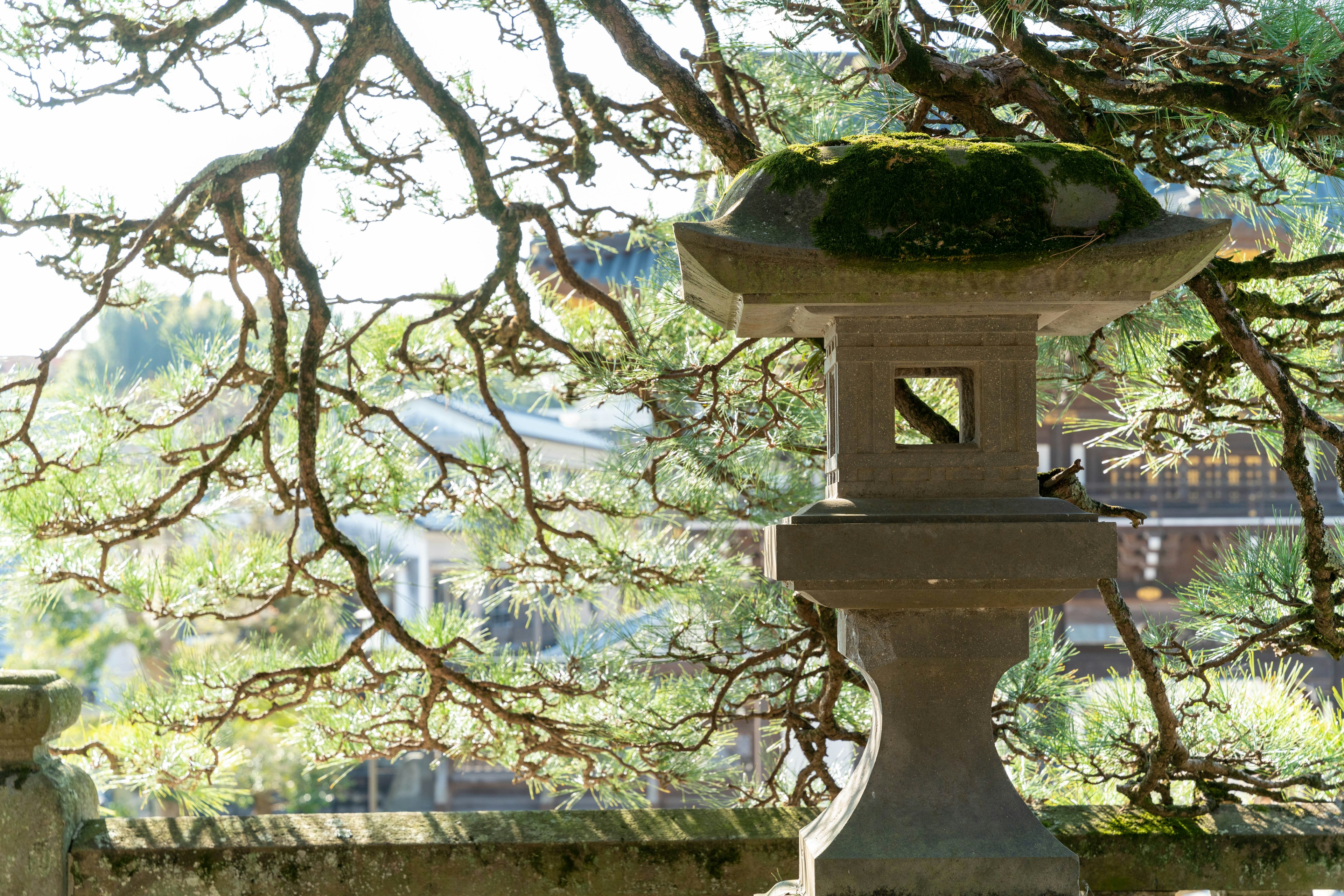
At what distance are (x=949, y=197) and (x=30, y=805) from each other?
1403mm

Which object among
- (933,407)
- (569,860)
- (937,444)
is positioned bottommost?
(569,860)

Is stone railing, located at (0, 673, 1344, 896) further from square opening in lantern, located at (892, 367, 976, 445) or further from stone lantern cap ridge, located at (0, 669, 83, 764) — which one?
square opening in lantern, located at (892, 367, 976, 445)

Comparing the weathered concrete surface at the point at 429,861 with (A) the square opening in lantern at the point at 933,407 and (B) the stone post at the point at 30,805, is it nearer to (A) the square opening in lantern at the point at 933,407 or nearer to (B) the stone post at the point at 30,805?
(B) the stone post at the point at 30,805

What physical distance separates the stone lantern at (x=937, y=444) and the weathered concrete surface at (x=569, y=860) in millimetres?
279

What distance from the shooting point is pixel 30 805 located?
4.58ft

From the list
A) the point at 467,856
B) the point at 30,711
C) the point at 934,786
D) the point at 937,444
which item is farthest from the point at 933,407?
the point at 30,711

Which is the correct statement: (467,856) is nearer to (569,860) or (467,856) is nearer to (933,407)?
(569,860)

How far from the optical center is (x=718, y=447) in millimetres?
1623

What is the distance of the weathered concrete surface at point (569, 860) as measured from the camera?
4.59 feet

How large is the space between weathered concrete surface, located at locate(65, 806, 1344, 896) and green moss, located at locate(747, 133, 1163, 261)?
33.4 inches

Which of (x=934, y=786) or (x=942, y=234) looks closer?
(x=942, y=234)

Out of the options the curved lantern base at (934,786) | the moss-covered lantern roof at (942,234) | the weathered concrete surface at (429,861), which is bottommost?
the weathered concrete surface at (429,861)

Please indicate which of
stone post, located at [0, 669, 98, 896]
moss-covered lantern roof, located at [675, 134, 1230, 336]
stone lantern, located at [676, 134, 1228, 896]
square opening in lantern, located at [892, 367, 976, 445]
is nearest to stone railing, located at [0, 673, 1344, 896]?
stone post, located at [0, 669, 98, 896]

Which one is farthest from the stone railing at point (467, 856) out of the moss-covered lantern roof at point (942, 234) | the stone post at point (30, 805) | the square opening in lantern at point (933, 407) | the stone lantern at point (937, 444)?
the moss-covered lantern roof at point (942, 234)
